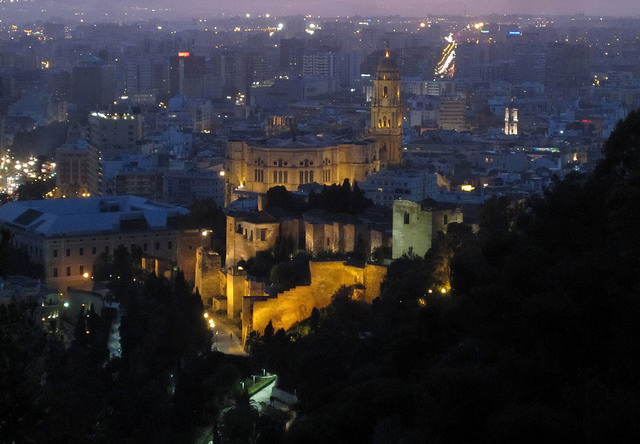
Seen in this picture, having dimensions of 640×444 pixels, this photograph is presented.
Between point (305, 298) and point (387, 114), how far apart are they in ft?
37.7

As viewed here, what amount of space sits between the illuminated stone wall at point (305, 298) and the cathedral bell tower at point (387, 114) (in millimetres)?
11207

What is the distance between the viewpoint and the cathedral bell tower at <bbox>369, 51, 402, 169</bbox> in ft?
79.0

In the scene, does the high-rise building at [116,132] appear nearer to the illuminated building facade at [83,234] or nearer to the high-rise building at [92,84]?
the illuminated building facade at [83,234]

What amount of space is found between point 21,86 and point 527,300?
46371 millimetres

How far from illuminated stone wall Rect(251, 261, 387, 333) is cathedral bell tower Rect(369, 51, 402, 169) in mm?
Answer: 11207

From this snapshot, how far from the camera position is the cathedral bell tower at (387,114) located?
79.0 feet

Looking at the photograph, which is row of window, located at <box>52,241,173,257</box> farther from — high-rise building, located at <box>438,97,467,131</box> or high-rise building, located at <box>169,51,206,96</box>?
high-rise building, located at <box>169,51,206,96</box>

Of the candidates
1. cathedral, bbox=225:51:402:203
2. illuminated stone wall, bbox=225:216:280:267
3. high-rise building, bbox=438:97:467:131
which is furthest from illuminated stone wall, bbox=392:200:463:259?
high-rise building, bbox=438:97:467:131

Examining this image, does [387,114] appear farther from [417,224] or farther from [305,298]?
[305,298]

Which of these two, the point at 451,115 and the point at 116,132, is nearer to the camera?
the point at 116,132

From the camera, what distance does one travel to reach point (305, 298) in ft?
42.2

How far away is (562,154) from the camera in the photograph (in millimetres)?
30906

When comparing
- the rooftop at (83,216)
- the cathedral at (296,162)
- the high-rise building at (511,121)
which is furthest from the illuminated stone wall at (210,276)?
the high-rise building at (511,121)

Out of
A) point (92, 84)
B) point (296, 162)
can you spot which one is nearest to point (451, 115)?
point (92, 84)
